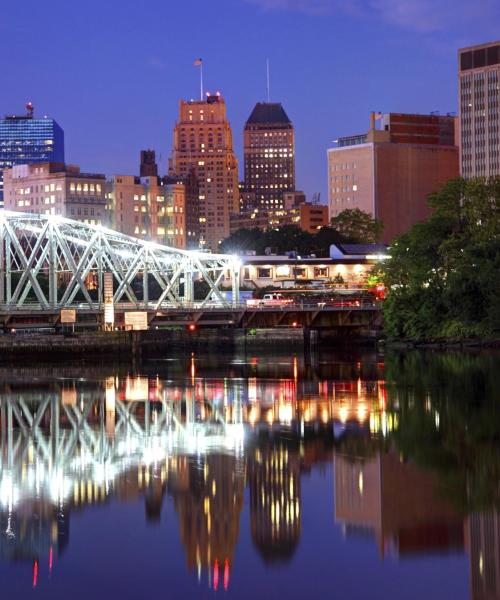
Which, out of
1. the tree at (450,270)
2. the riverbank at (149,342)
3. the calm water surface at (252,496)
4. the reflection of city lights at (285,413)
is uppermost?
the tree at (450,270)

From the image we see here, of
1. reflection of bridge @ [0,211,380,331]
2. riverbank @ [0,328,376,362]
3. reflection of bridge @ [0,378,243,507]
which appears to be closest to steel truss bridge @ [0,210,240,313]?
reflection of bridge @ [0,211,380,331]

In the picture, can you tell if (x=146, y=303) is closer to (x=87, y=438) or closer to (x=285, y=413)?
(x=285, y=413)

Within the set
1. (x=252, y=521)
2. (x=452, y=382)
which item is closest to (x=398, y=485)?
(x=252, y=521)

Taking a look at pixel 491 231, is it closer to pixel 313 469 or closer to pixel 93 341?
pixel 93 341

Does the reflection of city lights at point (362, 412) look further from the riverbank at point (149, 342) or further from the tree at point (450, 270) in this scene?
the riverbank at point (149, 342)

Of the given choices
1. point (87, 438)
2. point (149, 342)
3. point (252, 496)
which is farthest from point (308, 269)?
point (252, 496)

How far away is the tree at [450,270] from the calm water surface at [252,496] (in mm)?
40188

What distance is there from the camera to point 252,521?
34.5 m

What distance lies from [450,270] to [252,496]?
74.7 m

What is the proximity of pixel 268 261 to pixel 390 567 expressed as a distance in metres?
141

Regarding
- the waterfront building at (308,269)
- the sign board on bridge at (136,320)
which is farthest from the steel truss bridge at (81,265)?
the waterfront building at (308,269)

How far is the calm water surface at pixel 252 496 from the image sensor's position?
29.9 meters

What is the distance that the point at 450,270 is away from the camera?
110 meters

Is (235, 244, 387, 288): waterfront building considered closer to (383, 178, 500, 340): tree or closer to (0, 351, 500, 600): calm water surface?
(383, 178, 500, 340): tree
